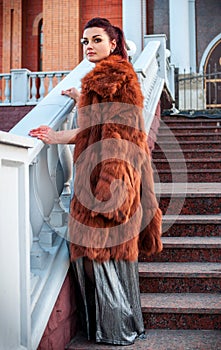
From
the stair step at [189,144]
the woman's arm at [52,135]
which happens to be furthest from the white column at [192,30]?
the woman's arm at [52,135]

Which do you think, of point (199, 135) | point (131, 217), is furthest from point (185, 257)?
point (199, 135)

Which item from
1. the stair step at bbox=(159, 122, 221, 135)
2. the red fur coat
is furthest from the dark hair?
the stair step at bbox=(159, 122, 221, 135)

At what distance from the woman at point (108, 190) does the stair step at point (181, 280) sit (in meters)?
0.53

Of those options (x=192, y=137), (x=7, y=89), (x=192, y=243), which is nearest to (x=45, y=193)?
(x=192, y=243)

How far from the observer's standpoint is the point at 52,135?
2150 millimetres

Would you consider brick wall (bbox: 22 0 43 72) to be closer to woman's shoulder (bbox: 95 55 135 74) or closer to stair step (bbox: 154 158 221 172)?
stair step (bbox: 154 158 221 172)

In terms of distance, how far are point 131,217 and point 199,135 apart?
11.4 feet

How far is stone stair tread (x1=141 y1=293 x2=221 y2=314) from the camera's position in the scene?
2465 millimetres

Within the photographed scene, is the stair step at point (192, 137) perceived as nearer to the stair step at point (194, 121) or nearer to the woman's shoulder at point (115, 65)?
the stair step at point (194, 121)

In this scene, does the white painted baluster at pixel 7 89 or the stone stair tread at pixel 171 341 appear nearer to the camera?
the stone stair tread at pixel 171 341

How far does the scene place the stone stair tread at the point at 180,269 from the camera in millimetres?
2729

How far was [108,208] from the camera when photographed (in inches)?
77.9

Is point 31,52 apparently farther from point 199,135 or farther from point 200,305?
point 200,305

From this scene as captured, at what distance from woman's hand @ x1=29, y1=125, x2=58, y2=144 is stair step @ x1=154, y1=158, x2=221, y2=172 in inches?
96.8
